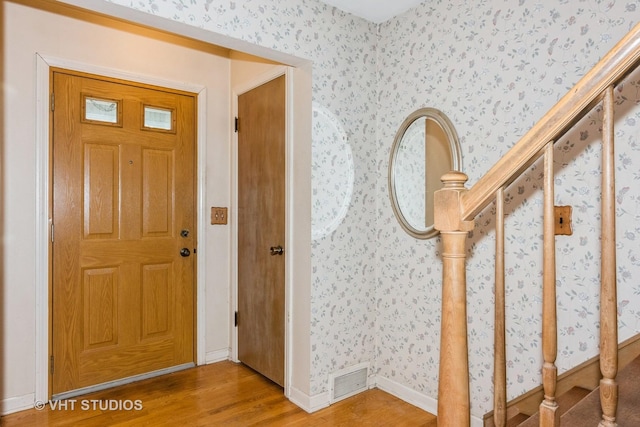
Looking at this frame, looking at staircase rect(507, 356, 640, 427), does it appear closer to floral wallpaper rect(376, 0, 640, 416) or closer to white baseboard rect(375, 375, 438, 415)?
floral wallpaper rect(376, 0, 640, 416)

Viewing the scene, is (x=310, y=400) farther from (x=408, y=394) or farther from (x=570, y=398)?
(x=570, y=398)

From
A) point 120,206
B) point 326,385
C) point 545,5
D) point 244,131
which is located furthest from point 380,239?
point 120,206

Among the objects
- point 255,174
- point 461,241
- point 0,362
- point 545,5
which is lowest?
point 0,362

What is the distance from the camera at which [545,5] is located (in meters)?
1.87

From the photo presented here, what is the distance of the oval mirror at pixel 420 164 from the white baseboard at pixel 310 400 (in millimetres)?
1145

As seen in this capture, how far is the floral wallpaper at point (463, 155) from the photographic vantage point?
67.5 inches

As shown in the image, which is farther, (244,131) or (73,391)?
(244,131)

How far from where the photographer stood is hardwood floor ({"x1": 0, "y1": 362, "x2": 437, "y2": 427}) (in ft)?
7.41

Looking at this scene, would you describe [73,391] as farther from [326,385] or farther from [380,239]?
[380,239]

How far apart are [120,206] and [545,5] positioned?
106 inches

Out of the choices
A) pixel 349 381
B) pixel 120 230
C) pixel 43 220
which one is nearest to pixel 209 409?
pixel 349 381

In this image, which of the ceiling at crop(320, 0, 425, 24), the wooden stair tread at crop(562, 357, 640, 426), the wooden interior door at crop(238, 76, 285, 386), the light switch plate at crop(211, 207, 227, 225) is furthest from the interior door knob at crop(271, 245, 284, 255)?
the wooden stair tread at crop(562, 357, 640, 426)

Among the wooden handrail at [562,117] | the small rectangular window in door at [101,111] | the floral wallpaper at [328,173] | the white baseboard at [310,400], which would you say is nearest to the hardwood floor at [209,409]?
the white baseboard at [310,400]

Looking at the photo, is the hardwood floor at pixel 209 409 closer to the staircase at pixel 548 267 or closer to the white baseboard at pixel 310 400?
the white baseboard at pixel 310 400
